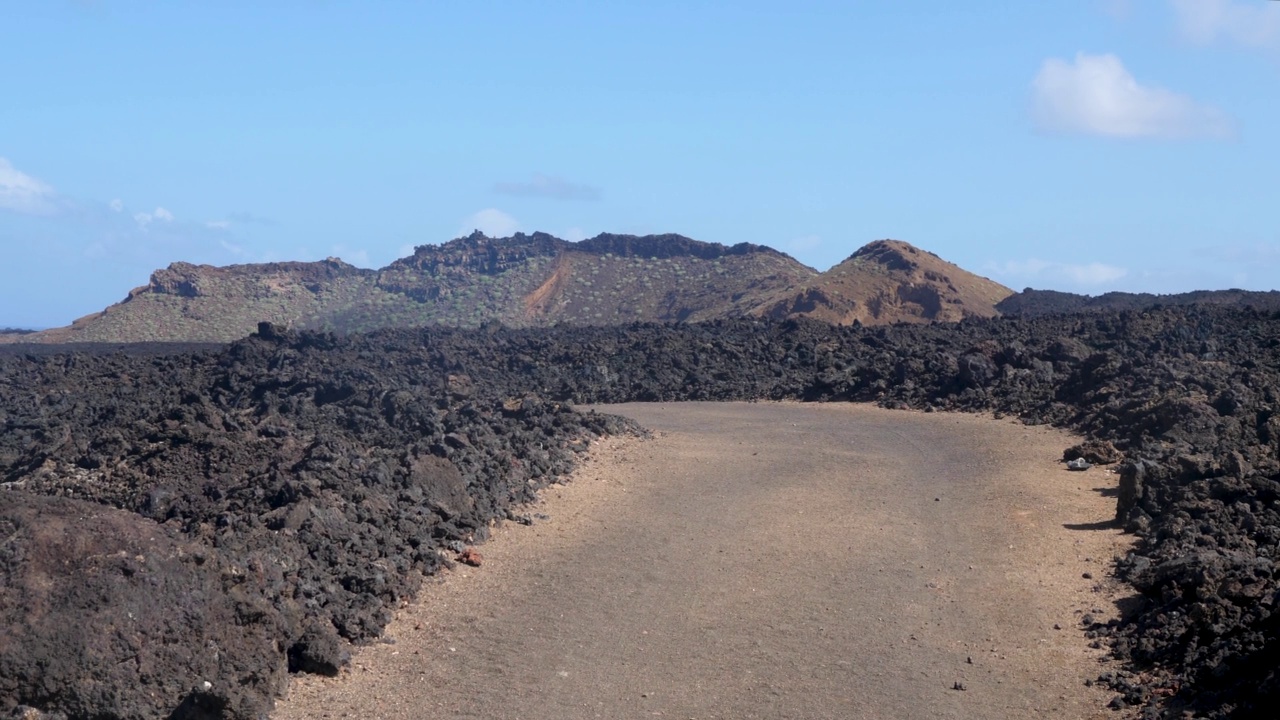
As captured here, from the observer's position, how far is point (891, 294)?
50125mm

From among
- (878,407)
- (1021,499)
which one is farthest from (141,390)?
(1021,499)

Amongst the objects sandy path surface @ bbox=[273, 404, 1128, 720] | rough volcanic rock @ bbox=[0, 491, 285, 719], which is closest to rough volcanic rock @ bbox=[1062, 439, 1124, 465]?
sandy path surface @ bbox=[273, 404, 1128, 720]

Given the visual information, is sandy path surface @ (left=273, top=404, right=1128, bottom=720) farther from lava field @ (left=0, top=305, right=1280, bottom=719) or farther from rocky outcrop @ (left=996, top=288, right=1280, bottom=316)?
rocky outcrop @ (left=996, top=288, right=1280, bottom=316)

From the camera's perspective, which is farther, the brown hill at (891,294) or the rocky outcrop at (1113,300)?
the brown hill at (891,294)

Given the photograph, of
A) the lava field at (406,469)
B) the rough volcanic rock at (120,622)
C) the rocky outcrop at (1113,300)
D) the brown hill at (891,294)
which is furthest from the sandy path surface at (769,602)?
the brown hill at (891,294)

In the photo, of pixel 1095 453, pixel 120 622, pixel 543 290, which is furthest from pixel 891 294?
pixel 120 622

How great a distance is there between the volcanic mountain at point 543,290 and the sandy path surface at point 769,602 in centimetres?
3213

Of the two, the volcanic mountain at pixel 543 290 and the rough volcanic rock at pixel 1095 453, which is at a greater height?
the volcanic mountain at pixel 543 290

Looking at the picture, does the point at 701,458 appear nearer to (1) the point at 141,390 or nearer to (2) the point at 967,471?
(2) the point at 967,471

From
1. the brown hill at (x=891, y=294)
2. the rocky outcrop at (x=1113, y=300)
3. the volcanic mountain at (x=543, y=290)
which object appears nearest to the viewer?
the rocky outcrop at (x=1113, y=300)

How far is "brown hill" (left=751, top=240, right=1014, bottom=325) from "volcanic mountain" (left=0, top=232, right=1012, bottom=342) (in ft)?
0.26

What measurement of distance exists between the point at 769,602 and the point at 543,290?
55560 millimetres

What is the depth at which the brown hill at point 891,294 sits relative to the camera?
47656 millimetres

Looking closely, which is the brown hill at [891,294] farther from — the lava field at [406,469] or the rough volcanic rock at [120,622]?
the rough volcanic rock at [120,622]
